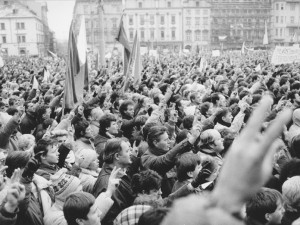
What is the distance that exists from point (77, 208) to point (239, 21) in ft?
242

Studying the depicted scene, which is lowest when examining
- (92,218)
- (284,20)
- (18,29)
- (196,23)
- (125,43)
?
(92,218)

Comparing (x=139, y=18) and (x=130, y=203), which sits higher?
(x=139, y=18)

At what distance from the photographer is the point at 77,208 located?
2297mm

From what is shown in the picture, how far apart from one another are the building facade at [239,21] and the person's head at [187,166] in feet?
228

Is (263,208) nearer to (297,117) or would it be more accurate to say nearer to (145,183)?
(145,183)

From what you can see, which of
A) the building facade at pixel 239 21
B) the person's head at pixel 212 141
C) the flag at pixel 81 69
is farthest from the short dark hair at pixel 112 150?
the building facade at pixel 239 21

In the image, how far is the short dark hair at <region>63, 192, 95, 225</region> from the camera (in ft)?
7.54

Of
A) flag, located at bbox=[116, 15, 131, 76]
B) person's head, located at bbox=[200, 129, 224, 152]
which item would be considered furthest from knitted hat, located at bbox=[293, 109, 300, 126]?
flag, located at bbox=[116, 15, 131, 76]

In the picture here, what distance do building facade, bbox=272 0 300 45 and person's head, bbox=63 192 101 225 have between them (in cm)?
7709

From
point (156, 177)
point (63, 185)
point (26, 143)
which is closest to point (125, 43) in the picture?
point (26, 143)

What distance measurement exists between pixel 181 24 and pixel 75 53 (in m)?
69.8

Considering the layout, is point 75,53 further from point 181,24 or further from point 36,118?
point 181,24

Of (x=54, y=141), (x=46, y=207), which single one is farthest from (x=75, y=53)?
(x=46, y=207)

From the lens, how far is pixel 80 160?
3387 millimetres
